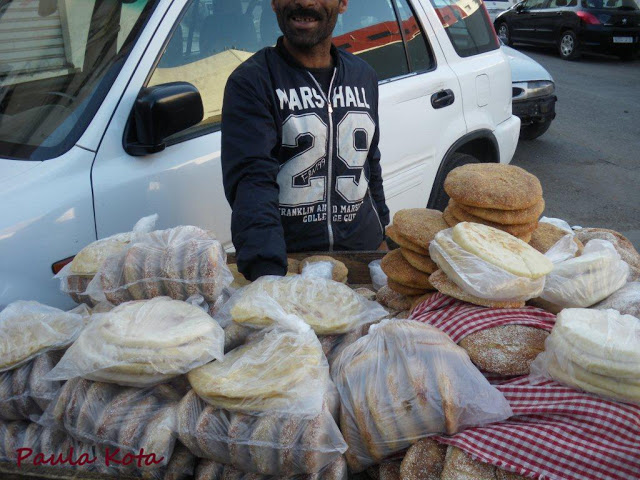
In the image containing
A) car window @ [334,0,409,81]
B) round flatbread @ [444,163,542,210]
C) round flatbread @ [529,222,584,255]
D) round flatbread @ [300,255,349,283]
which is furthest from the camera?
car window @ [334,0,409,81]

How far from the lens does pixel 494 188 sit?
2170mm

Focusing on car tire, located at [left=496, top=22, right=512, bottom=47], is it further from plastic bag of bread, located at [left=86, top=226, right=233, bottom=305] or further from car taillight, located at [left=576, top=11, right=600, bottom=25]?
plastic bag of bread, located at [left=86, top=226, right=233, bottom=305]

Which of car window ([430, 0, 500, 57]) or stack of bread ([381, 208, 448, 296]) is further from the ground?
car window ([430, 0, 500, 57])

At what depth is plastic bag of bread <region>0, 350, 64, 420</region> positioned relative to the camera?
1764mm

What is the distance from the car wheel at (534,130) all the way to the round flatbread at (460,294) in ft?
27.2

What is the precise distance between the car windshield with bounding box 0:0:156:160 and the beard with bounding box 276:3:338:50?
0.93 m

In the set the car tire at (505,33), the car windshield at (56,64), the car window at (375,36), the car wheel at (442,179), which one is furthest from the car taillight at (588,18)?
the car windshield at (56,64)

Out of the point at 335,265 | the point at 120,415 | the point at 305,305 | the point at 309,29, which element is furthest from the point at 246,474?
the point at 309,29

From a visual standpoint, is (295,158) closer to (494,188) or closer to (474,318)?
(494,188)

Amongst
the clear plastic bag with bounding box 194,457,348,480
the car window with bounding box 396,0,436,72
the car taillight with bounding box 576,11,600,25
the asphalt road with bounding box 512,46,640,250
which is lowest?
the asphalt road with bounding box 512,46,640,250

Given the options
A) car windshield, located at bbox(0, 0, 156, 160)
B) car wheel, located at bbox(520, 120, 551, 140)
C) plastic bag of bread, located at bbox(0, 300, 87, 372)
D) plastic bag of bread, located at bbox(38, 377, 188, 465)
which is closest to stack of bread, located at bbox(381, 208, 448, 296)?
plastic bag of bread, located at bbox(38, 377, 188, 465)

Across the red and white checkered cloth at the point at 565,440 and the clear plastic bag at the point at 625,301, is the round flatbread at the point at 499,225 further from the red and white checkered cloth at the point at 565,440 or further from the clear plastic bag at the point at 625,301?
the red and white checkered cloth at the point at 565,440

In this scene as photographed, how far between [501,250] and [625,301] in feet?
1.28

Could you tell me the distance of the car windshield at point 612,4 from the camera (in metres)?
16.7
